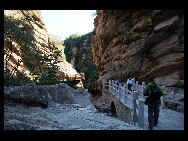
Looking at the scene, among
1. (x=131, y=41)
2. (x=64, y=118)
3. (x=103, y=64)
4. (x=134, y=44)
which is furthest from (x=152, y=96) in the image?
(x=103, y=64)

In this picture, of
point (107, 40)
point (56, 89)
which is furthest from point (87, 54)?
point (56, 89)

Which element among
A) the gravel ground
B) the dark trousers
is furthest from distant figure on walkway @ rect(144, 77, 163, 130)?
the gravel ground

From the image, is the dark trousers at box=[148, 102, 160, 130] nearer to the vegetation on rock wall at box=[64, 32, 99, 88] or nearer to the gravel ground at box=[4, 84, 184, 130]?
the gravel ground at box=[4, 84, 184, 130]

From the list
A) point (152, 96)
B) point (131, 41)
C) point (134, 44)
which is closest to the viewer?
point (152, 96)

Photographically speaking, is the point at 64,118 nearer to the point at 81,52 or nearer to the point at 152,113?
Result: the point at 152,113

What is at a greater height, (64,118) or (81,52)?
(81,52)

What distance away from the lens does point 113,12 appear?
15484 millimetres

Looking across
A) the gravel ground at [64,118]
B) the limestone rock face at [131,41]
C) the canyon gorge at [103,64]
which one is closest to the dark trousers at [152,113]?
the gravel ground at [64,118]

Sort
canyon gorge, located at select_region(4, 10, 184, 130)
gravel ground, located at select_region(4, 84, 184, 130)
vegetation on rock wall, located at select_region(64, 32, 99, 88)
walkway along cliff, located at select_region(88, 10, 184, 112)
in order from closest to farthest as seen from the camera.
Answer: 1. gravel ground, located at select_region(4, 84, 184, 130)
2. canyon gorge, located at select_region(4, 10, 184, 130)
3. walkway along cliff, located at select_region(88, 10, 184, 112)
4. vegetation on rock wall, located at select_region(64, 32, 99, 88)

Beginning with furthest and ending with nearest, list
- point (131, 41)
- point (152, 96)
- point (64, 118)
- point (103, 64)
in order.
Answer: point (103, 64) < point (131, 41) < point (64, 118) < point (152, 96)

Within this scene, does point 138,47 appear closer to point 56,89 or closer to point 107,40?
point 107,40

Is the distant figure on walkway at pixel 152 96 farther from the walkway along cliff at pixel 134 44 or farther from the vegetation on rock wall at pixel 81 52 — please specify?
the vegetation on rock wall at pixel 81 52

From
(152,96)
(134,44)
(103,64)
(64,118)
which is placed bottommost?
(64,118)
